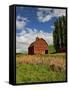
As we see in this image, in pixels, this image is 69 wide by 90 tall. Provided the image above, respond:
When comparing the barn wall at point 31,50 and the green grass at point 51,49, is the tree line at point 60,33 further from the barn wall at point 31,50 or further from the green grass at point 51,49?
the barn wall at point 31,50

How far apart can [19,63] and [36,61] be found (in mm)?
104

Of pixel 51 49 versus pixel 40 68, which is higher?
pixel 51 49

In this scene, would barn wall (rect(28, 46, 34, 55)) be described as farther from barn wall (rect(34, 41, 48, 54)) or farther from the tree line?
the tree line

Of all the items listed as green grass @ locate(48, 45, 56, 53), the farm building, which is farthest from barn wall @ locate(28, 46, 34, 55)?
green grass @ locate(48, 45, 56, 53)

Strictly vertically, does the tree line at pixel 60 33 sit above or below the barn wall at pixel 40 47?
above

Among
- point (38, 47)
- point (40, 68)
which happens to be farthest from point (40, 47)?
point (40, 68)

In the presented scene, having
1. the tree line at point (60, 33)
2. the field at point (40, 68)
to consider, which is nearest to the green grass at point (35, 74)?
the field at point (40, 68)

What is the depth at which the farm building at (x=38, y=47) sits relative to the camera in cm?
171

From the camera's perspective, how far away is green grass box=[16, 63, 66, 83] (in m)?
1.68

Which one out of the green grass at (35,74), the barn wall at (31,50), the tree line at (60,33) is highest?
the tree line at (60,33)

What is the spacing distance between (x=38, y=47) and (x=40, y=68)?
120mm

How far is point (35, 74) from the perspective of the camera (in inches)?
67.6

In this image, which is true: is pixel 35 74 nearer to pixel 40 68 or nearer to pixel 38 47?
pixel 40 68
